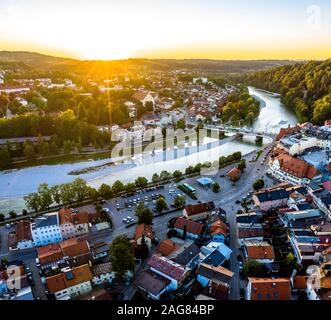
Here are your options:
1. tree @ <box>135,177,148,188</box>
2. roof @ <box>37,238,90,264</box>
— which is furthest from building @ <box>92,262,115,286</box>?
tree @ <box>135,177,148,188</box>

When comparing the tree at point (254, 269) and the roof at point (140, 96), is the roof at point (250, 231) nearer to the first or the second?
the tree at point (254, 269)

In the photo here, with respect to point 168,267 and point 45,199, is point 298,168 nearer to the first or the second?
point 168,267

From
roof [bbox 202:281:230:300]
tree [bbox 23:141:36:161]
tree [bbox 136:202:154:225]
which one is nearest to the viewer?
roof [bbox 202:281:230:300]

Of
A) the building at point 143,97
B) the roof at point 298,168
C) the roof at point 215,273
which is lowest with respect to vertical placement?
the roof at point 215,273

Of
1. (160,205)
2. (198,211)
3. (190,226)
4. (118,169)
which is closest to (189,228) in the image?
(190,226)

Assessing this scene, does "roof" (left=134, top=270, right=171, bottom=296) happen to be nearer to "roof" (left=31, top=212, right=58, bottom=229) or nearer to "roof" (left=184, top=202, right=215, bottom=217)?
"roof" (left=184, top=202, right=215, bottom=217)

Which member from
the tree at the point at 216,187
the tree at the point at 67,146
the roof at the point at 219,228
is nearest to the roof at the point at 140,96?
the tree at the point at 67,146
